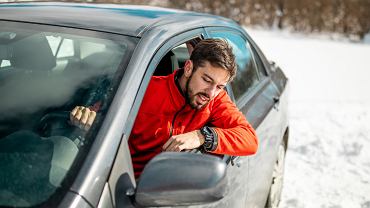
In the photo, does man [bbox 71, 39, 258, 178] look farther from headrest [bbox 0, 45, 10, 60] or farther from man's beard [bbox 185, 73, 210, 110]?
headrest [bbox 0, 45, 10, 60]

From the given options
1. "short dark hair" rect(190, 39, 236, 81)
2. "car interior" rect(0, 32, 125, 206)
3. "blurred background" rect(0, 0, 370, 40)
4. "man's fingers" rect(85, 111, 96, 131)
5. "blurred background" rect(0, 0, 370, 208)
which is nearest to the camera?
"car interior" rect(0, 32, 125, 206)

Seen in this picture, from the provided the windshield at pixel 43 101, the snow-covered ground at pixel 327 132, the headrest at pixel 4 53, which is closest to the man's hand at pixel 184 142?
the windshield at pixel 43 101

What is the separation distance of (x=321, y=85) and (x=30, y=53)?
25.7 ft

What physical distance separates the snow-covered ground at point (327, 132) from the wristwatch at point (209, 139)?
1.99 metres

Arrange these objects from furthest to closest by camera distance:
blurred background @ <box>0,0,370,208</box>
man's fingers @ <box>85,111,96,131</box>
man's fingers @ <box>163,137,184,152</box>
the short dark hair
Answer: blurred background @ <box>0,0,370,208</box>
the short dark hair
man's fingers @ <box>163,137,184,152</box>
man's fingers @ <box>85,111,96,131</box>

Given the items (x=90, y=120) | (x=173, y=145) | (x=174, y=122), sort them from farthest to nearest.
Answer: (x=174, y=122) < (x=173, y=145) < (x=90, y=120)

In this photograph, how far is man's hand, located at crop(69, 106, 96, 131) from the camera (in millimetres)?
1402

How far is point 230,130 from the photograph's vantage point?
1.93m

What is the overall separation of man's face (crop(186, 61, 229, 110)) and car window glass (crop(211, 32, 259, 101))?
0.54m

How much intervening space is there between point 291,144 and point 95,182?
4.12 m

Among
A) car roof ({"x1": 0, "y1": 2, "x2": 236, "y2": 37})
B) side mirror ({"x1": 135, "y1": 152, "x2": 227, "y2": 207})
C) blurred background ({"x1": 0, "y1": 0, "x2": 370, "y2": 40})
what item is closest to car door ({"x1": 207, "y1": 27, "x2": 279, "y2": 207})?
car roof ({"x1": 0, "y1": 2, "x2": 236, "y2": 37})

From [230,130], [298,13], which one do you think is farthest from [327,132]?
[298,13]

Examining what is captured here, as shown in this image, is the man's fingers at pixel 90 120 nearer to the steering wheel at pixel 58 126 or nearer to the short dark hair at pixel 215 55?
the steering wheel at pixel 58 126

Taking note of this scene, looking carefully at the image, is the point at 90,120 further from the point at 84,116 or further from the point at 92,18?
the point at 92,18
